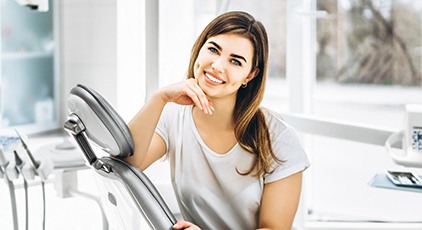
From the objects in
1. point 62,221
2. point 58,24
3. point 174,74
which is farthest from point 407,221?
point 58,24

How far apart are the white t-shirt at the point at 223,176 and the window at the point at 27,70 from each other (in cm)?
81

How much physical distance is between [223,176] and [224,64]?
0.28 metres

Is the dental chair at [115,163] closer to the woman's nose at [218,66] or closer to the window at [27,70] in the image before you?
the woman's nose at [218,66]

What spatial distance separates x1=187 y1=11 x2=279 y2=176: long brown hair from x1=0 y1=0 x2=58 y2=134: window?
84cm

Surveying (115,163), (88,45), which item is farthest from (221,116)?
(88,45)

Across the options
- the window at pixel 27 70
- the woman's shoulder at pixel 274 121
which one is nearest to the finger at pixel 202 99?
the woman's shoulder at pixel 274 121

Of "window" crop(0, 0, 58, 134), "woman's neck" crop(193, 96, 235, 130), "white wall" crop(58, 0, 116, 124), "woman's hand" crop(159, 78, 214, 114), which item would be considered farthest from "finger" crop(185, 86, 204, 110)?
"window" crop(0, 0, 58, 134)

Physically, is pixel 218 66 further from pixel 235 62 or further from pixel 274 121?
pixel 274 121

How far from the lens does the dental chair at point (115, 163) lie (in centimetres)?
133

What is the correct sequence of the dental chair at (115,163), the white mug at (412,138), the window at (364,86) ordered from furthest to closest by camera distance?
the window at (364,86) → the white mug at (412,138) → the dental chair at (115,163)

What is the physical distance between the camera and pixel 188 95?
1.48 meters

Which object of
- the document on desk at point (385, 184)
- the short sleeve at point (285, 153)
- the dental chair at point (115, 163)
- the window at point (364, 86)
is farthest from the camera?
the window at point (364, 86)

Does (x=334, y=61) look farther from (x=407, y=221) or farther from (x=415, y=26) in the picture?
(x=407, y=221)

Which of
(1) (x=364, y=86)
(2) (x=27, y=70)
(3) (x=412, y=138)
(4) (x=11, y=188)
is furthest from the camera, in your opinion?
(1) (x=364, y=86)
